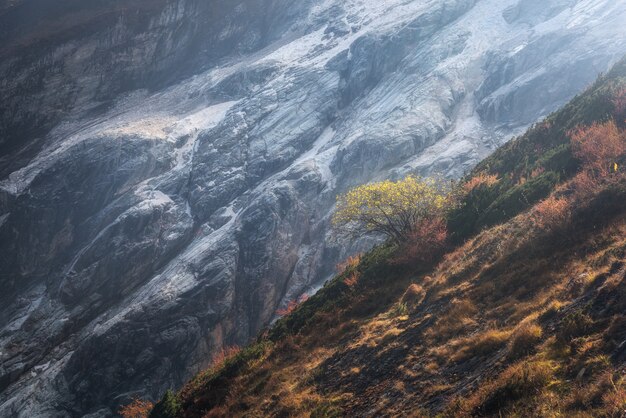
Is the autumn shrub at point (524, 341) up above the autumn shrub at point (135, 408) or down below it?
above

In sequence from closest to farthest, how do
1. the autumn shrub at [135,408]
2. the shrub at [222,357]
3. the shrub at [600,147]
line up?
the shrub at [600,147]
the shrub at [222,357]
the autumn shrub at [135,408]

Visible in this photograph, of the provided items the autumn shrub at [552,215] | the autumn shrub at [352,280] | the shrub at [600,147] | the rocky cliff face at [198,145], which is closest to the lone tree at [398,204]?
the autumn shrub at [352,280]

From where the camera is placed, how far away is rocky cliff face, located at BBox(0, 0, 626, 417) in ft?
165

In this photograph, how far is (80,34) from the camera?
86688 mm

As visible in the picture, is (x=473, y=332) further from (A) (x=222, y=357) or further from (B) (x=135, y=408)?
(B) (x=135, y=408)

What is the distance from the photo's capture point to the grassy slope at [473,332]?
350 inches

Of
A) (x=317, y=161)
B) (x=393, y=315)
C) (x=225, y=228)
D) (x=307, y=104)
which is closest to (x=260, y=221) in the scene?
(x=225, y=228)

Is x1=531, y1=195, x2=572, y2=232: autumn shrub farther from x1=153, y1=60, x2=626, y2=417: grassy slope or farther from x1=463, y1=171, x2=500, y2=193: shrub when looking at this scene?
x1=463, y1=171, x2=500, y2=193: shrub

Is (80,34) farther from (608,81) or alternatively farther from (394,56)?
(608,81)

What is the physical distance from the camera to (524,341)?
1033cm

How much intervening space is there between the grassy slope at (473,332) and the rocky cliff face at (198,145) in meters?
31.0

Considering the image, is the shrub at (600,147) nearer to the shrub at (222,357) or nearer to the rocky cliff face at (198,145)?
the shrub at (222,357)

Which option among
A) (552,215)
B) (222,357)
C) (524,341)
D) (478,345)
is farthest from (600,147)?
(222,357)

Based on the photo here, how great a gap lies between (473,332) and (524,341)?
2.43 m
